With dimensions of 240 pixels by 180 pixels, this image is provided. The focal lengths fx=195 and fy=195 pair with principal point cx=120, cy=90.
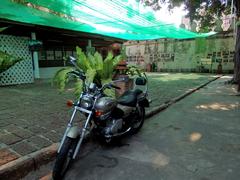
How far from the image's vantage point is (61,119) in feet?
11.5

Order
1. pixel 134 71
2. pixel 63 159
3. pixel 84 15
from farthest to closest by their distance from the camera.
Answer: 1. pixel 84 15
2. pixel 134 71
3. pixel 63 159

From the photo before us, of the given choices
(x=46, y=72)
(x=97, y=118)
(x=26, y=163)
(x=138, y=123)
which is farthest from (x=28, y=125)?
(x=46, y=72)

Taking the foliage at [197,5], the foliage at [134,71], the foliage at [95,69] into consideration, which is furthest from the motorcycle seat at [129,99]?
the foliage at [197,5]

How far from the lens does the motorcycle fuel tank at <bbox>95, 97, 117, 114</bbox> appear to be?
2336 millimetres

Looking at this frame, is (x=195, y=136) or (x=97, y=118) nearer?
(x=97, y=118)

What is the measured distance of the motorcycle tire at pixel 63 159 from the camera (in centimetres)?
194

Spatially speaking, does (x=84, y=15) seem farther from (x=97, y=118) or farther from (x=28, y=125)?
(x=97, y=118)

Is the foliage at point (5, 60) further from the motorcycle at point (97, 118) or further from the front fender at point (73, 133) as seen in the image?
the front fender at point (73, 133)

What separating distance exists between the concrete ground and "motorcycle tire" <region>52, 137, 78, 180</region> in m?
0.13

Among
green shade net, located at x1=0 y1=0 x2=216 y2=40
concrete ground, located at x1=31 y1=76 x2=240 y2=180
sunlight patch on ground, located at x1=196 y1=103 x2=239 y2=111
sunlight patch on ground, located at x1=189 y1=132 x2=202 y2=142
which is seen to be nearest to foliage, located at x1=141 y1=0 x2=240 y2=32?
green shade net, located at x1=0 y1=0 x2=216 y2=40

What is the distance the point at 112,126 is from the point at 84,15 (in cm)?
428

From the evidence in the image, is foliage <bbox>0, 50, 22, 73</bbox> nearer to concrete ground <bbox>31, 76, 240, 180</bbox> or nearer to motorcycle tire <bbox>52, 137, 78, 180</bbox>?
motorcycle tire <bbox>52, 137, 78, 180</bbox>

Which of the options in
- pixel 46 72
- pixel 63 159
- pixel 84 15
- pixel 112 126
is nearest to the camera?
pixel 63 159

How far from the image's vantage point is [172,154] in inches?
99.8
